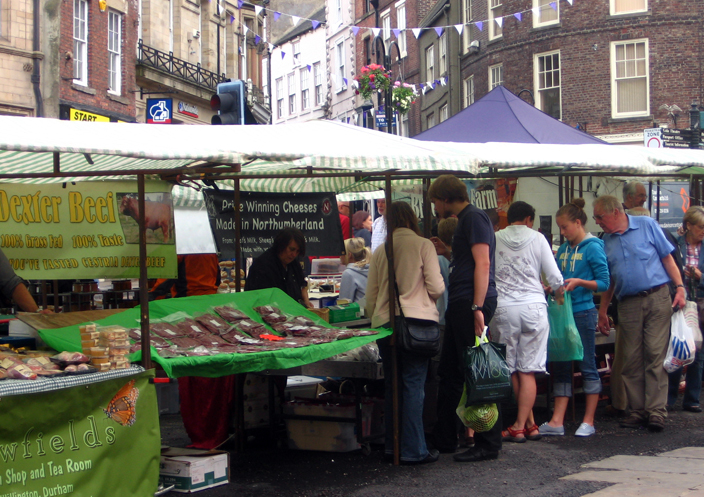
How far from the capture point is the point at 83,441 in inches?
178

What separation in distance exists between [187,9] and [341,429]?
25.6 m

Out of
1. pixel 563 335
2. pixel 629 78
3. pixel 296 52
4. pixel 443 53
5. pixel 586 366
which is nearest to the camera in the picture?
pixel 563 335

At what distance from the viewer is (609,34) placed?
1051 inches

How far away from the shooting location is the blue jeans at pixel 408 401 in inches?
236

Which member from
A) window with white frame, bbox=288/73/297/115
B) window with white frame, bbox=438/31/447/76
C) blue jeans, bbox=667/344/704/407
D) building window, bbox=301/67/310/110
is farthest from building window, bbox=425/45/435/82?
blue jeans, bbox=667/344/704/407

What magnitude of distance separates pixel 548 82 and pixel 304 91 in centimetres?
2751

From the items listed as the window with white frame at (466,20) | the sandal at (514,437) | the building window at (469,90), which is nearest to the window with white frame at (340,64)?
the building window at (469,90)

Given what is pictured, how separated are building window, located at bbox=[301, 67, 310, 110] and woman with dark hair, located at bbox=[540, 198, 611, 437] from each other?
45.9 m

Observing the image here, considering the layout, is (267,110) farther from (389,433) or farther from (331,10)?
(389,433)

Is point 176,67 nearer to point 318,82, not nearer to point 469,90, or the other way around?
point 469,90

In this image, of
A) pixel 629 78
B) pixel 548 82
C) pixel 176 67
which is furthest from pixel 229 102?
pixel 548 82

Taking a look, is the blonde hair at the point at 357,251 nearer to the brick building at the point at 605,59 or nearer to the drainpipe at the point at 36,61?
the drainpipe at the point at 36,61

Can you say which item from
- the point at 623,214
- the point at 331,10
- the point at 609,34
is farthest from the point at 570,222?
the point at 331,10

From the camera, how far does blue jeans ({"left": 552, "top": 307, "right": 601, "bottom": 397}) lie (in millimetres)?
7168
